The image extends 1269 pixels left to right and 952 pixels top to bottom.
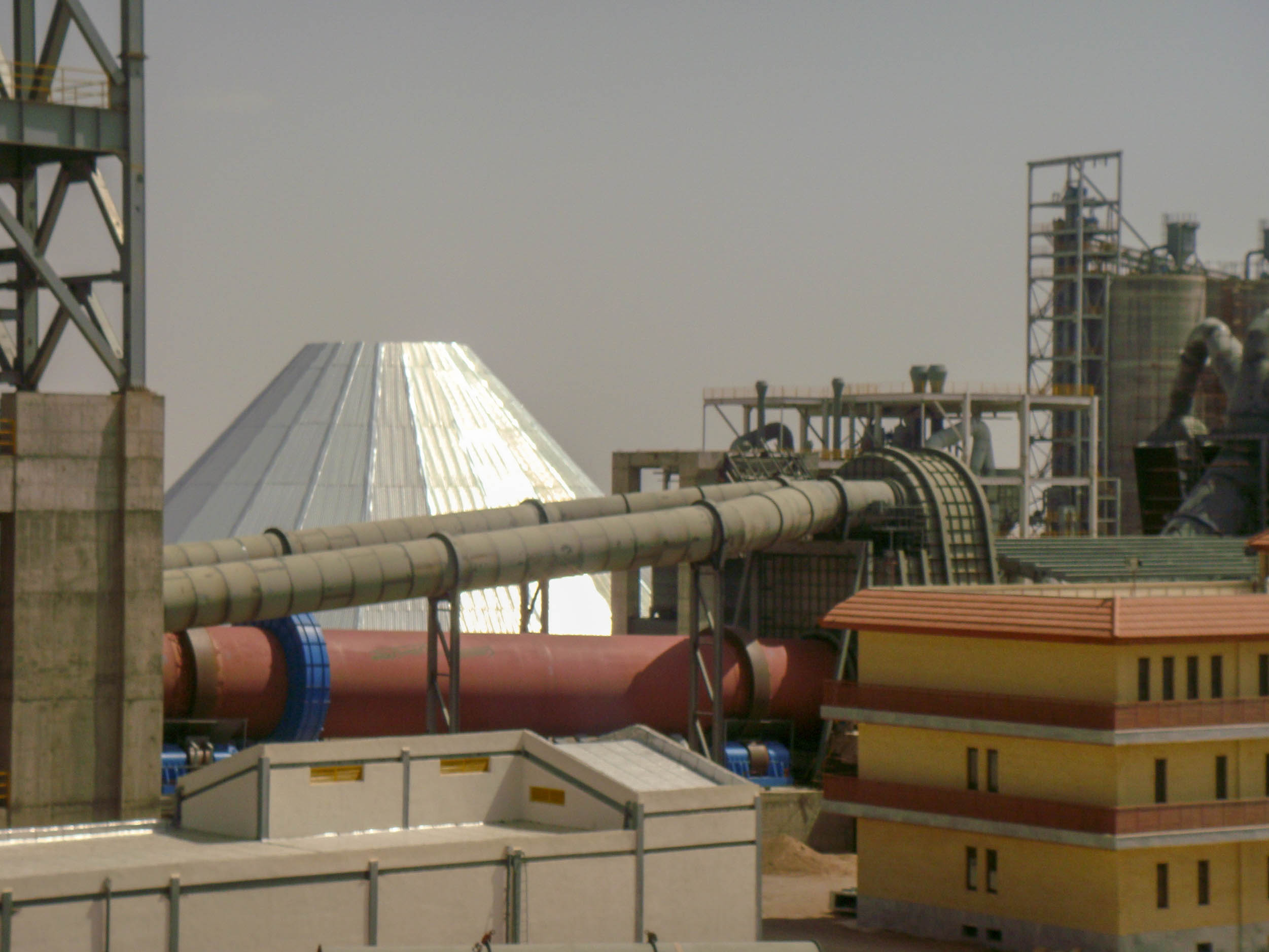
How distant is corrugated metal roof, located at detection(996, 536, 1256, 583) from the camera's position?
70.2 meters

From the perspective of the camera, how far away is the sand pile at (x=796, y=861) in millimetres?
59875

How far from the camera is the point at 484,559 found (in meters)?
55.2

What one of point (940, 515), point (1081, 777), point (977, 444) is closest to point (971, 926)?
point (1081, 777)

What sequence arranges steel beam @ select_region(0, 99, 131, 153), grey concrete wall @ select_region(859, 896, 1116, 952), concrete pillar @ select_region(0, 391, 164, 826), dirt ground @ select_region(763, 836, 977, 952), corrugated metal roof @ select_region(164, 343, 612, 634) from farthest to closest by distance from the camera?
corrugated metal roof @ select_region(164, 343, 612, 634) → dirt ground @ select_region(763, 836, 977, 952) → grey concrete wall @ select_region(859, 896, 1116, 952) → steel beam @ select_region(0, 99, 131, 153) → concrete pillar @ select_region(0, 391, 164, 826)

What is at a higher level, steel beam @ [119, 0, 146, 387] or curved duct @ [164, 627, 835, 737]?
steel beam @ [119, 0, 146, 387]

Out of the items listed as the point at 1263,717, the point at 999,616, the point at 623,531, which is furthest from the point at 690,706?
the point at 1263,717

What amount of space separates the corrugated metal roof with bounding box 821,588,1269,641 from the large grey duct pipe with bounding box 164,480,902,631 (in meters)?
8.10

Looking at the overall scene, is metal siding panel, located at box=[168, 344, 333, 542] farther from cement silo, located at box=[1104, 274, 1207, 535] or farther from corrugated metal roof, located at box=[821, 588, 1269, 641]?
corrugated metal roof, located at box=[821, 588, 1269, 641]

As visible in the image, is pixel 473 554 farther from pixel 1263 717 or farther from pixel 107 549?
pixel 1263 717

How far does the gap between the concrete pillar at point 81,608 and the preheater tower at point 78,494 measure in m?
0.03

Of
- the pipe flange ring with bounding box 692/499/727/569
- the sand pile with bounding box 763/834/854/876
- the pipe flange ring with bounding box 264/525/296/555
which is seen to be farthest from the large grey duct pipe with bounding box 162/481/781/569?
the sand pile with bounding box 763/834/854/876

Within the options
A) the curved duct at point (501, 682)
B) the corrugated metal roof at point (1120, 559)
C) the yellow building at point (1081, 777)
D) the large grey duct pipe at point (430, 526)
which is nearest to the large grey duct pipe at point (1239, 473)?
the corrugated metal roof at point (1120, 559)

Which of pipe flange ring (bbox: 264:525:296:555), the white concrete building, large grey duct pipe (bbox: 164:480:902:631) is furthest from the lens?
pipe flange ring (bbox: 264:525:296:555)

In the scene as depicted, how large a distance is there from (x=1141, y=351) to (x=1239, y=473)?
3279 centimetres
